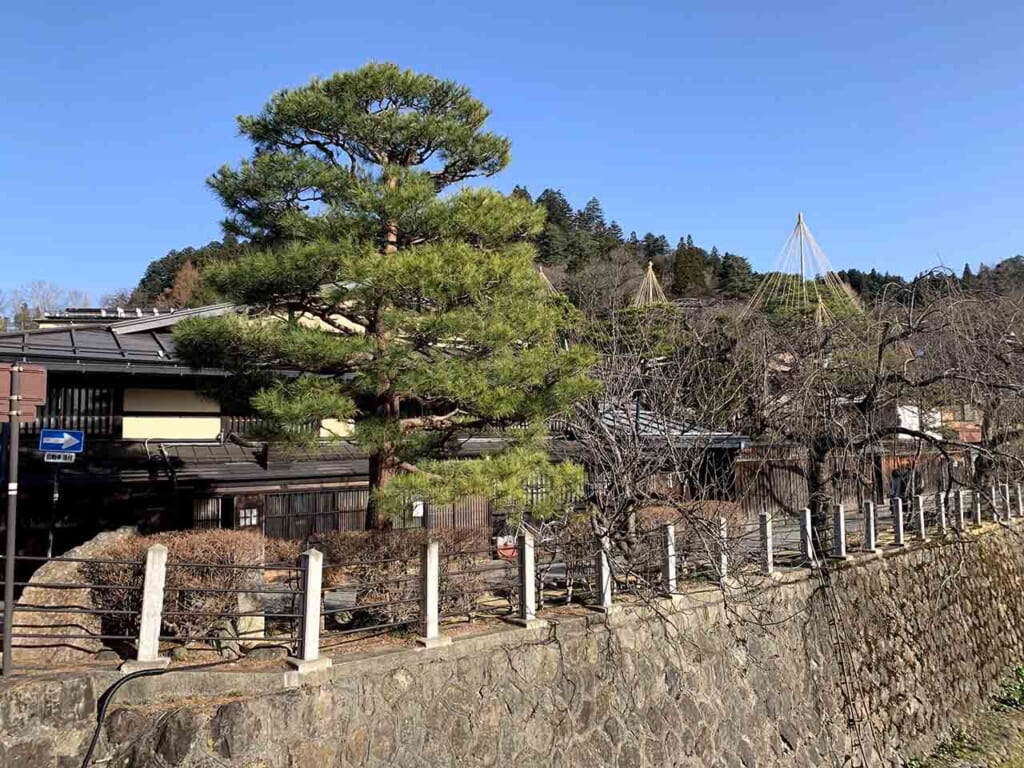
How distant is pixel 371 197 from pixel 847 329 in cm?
966

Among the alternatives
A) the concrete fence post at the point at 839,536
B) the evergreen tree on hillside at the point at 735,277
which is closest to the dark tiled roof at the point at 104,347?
the concrete fence post at the point at 839,536

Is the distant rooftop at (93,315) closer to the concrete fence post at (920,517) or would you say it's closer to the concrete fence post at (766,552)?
the concrete fence post at (766,552)

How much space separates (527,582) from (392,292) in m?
3.72

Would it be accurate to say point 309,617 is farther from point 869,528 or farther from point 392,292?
point 869,528

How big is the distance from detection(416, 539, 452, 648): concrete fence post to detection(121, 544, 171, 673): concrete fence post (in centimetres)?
231

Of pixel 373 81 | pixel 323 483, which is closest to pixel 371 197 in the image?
pixel 373 81

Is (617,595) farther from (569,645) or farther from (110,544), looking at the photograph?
(110,544)

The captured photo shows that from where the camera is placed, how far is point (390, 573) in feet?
23.8

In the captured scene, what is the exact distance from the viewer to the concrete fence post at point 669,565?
29.5ft

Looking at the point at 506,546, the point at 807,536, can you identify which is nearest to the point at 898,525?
the point at 807,536

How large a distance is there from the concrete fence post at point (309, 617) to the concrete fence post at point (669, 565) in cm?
483

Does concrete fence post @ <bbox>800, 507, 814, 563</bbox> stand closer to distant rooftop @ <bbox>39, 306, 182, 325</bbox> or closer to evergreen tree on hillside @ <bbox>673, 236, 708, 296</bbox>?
distant rooftop @ <bbox>39, 306, 182, 325</bbox>

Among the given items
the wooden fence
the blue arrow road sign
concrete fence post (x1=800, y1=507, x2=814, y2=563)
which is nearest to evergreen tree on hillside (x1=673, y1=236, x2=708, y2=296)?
the wooden fence

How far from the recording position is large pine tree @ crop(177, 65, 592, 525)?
7590 millimetres
